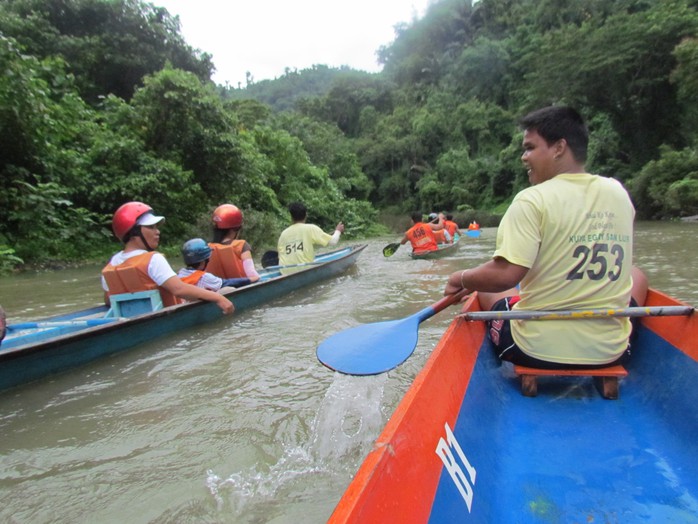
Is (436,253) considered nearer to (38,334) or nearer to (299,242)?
(299,242)

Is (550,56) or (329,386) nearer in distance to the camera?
(329,386)

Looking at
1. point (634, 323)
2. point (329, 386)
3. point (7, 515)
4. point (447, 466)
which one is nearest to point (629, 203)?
point (634, 323)

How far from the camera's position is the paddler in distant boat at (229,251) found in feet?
18.1

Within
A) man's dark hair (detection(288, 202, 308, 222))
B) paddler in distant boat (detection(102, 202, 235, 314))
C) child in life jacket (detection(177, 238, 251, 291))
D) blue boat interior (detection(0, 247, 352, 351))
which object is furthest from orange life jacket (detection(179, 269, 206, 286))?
man's dark hair (detection(288, 202, 308, 222))

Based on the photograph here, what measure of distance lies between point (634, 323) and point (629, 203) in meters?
0.80

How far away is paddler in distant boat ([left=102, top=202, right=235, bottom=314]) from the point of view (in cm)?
378

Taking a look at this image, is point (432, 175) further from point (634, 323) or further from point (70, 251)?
point (634, 323)

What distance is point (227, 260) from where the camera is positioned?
557 centimetres

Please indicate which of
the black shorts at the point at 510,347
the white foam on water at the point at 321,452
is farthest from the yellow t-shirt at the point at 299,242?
the black shorts at the point at 510,347

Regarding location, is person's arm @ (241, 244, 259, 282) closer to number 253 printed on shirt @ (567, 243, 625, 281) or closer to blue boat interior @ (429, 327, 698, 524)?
blue boat interior @ (429, 327, 698, 524)

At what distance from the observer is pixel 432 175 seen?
3922cm

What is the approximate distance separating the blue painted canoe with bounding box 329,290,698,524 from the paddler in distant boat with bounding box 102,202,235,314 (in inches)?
105

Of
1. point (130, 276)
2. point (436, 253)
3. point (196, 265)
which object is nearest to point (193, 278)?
point (196, 265)

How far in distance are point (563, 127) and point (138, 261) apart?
3.28 m
